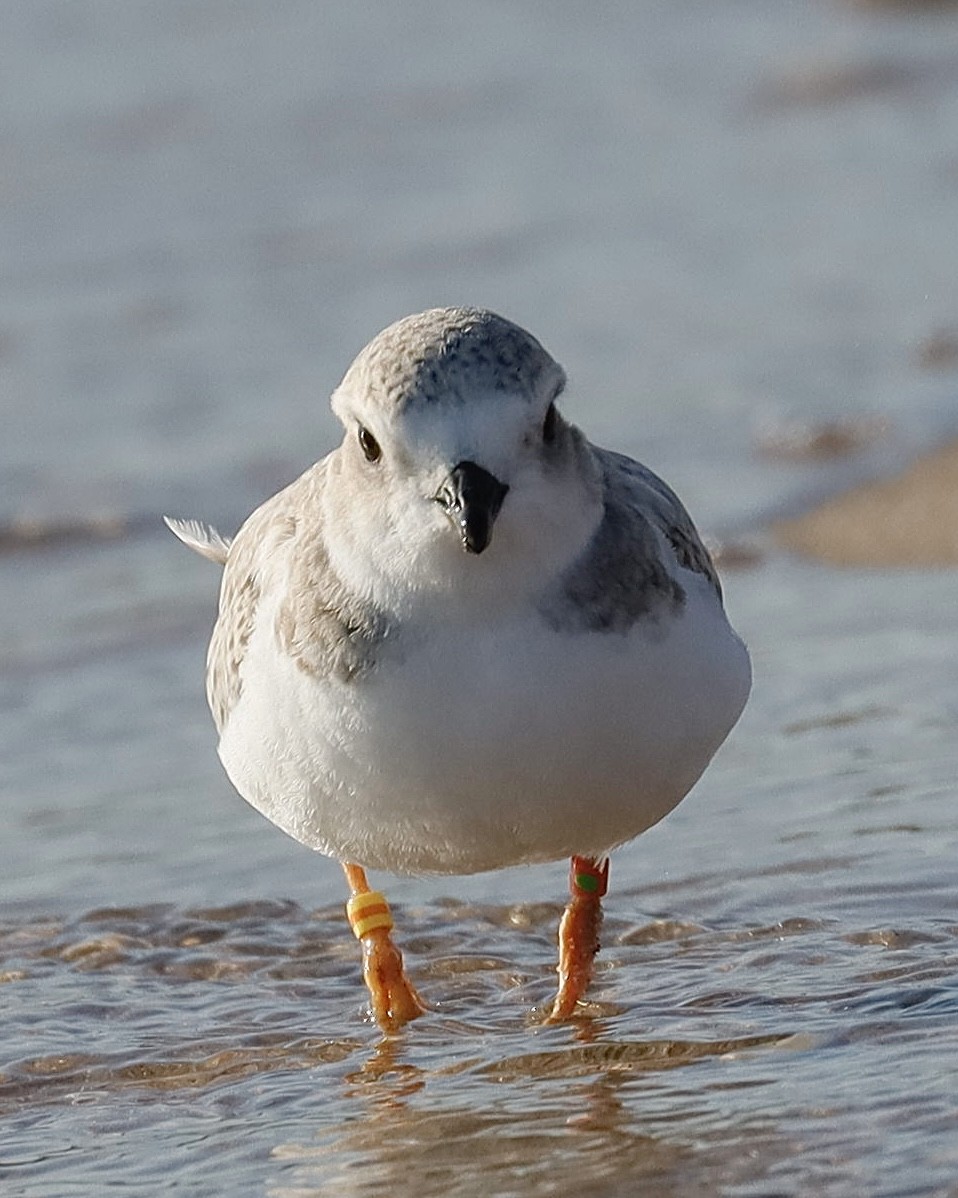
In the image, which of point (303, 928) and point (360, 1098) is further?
point (303, 928)

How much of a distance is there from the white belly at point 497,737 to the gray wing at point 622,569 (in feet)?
0.13

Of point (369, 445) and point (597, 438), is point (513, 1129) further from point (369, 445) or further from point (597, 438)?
point (597, 438)

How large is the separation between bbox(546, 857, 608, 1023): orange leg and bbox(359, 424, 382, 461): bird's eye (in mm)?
1413

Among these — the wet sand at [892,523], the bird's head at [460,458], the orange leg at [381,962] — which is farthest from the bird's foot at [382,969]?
the wet sand at [892,523]

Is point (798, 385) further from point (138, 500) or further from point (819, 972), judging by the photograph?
point (819, 972)

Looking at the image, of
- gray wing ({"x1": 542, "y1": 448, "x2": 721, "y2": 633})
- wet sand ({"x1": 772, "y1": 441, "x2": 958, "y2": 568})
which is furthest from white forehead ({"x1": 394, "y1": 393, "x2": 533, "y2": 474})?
wet sand ({"x1": 772, "y1": 441, "x2": 958, "y2": 568})

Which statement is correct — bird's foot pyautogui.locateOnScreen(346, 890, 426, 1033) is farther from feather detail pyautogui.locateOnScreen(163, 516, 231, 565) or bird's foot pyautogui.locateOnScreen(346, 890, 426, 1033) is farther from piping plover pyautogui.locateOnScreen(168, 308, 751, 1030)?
feather detail pyautogui.locateOnScreen(163, 516, 231, 565)

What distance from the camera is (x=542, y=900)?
21.7 feet

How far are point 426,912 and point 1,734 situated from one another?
7.93 feet

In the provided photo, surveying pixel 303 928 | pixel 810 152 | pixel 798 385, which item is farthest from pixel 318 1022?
pixel 810 152

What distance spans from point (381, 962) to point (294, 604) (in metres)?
1.10

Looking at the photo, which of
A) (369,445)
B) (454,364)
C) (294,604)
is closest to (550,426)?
(454,364)

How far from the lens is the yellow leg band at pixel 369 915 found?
601 centimetres

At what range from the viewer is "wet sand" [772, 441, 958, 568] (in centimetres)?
934
